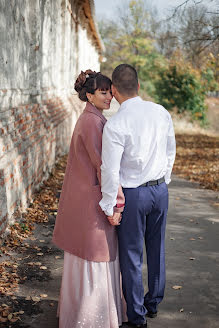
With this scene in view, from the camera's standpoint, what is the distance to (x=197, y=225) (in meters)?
6.65

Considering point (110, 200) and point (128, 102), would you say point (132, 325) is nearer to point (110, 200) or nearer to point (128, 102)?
point (110, 200)

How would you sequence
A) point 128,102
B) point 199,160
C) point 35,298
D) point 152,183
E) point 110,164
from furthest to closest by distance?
point 199,160 → point 35,298 → point 152,183 → point 128,102 → point 110,164

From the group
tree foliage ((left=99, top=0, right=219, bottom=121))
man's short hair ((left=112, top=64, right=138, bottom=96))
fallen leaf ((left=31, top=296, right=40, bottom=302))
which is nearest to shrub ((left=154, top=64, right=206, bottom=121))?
tree foliage ((left=99, top=0, right=219, bottom=121))

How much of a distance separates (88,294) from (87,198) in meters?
0.69

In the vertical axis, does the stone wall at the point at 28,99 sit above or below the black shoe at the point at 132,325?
above

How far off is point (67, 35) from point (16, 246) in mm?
9682

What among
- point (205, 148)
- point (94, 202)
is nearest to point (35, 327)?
point (94, 202)

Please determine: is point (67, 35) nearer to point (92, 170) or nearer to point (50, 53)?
point (50, 53)

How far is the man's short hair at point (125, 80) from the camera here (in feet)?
10.3

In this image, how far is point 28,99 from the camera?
26.0 feet

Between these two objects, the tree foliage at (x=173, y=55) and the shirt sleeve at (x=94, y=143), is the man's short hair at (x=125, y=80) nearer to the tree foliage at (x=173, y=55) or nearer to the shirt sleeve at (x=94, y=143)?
the shirt sleeve at (x=94, y=143)

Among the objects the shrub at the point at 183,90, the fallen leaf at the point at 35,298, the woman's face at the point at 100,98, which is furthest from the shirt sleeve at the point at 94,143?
the shrub at the point at 183,90

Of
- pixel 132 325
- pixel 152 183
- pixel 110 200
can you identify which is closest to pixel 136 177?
pixel 152 183

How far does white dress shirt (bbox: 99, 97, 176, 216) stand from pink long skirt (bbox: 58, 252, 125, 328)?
46 cm
